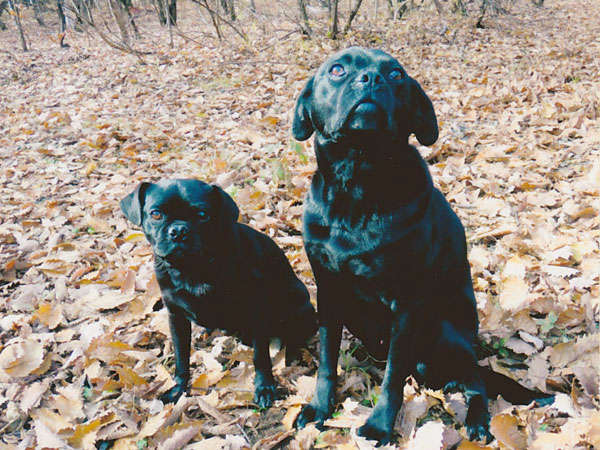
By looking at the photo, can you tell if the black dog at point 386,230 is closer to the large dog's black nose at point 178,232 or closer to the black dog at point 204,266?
the black dog at point 204,266

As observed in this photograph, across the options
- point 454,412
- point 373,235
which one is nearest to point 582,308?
point 454,412

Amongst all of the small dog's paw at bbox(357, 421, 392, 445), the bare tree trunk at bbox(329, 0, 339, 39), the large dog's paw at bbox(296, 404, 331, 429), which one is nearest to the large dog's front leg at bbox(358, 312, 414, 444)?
the small dog's paw at bbox(357, 421, 392, 445)

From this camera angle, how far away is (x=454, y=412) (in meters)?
2.54

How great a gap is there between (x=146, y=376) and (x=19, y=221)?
2.98 meters

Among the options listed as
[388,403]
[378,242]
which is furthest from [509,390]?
[378,242]

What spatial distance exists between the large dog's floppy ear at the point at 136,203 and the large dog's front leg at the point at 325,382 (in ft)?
3.87

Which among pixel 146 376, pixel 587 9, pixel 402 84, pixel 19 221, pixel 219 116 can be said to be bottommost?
pixel 146 376

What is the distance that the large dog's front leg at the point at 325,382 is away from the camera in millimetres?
2590

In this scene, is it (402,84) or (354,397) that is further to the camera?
(354,397)

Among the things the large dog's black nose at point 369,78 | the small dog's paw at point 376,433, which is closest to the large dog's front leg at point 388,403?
the small dog's paw at point 376,433

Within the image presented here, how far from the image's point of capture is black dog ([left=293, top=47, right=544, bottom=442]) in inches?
80.3

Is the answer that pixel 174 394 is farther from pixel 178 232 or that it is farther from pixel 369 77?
pixel 369 77

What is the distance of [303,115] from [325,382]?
1458 mm

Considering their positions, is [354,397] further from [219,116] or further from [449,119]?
[219,116]
